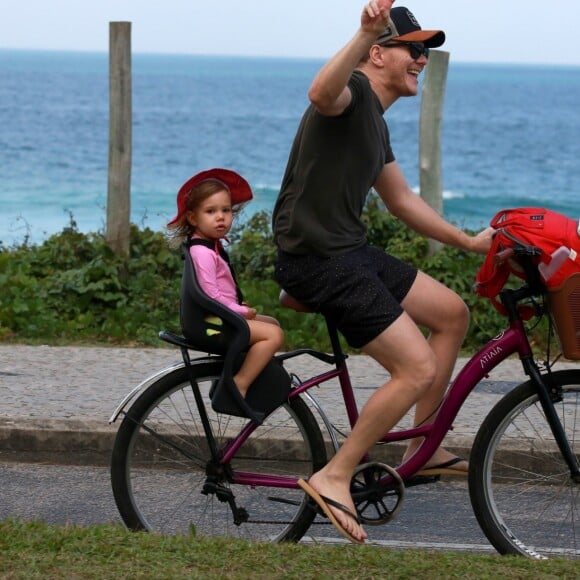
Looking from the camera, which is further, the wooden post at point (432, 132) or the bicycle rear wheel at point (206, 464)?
the wooden post at point (432, 132)

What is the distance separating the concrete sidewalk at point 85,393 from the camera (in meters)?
6.65

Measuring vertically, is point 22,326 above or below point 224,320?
Answer: below

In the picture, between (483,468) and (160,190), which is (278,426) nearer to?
(483,468)

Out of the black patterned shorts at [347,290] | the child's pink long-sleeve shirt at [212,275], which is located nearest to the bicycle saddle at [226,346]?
the child's pink long-sleeve shirt at [212,275]

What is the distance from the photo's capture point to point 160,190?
4019cm

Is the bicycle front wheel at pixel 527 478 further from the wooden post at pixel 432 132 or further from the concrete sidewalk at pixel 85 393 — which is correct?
the wooden post at pixel 432 132

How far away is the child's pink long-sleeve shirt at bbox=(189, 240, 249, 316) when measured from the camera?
483cm

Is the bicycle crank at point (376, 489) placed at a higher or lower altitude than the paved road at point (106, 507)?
higher

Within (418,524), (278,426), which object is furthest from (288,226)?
(418,524)

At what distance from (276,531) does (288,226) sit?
116 centimetres

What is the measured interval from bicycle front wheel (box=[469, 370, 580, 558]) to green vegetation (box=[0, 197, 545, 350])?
4.11 m

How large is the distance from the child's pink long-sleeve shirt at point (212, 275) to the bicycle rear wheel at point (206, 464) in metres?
0.26

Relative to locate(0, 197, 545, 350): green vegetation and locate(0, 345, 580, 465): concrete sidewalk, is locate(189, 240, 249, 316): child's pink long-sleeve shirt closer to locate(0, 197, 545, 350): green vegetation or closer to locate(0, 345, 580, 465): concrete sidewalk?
locate(0, 345, 580, 465): concrete sidewalk

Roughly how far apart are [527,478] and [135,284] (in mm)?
5356
